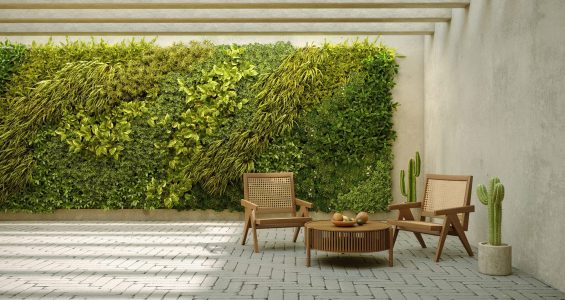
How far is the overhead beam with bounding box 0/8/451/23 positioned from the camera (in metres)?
8.22

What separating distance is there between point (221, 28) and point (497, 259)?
Result: 557 centimetres

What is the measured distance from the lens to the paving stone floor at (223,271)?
4.79m

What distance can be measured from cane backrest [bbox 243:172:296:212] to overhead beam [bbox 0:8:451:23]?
2.20 meters

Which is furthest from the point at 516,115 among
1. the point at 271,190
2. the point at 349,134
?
the point at 349,134

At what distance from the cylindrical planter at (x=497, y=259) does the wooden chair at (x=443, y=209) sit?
0.71 m

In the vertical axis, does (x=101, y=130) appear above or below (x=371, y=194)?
above

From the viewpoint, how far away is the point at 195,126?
32.0ft

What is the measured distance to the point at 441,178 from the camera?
6.98 m

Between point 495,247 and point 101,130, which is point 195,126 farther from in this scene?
point 495,247

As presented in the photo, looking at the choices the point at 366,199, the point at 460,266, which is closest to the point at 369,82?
the point at 366,199

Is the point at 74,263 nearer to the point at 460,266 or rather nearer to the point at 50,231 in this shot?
the point at 50,231

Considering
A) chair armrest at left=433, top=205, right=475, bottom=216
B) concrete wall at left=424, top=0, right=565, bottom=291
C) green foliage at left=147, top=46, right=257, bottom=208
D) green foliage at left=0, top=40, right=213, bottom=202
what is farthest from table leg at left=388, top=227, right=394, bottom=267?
green foliage at left=0, top=40, right=213, bottom=202

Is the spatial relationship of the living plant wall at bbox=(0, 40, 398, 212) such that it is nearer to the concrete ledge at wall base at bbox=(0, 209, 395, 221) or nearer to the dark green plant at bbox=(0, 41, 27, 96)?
the dark green plant at bbox=(0, 41, 27, 96)

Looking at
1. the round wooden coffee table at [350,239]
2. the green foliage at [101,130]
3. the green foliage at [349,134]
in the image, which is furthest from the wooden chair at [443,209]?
the green foliage at [101,130]
